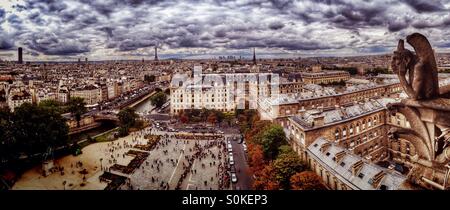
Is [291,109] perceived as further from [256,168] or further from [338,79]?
[338,79]

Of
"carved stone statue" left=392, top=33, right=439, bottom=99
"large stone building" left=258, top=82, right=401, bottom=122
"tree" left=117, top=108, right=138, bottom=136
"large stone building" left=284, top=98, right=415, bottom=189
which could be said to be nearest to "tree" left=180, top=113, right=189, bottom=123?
"tree" left=117, top=108, right=138, bottom=136

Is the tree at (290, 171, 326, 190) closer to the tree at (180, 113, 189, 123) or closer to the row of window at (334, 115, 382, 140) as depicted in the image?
the row of window at (334, 115, 382, 140)

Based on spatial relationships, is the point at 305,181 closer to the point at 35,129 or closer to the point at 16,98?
the point at 35,129

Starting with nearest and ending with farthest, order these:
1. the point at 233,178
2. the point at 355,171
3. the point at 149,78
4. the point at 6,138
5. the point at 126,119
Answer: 1. the point at 355,171
2. the point at 233,178
3. the point at 6,138
4. the point at 126,119
5. the point at 149,78

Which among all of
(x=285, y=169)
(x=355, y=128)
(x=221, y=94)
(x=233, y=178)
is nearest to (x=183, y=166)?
(x=233, y=178)

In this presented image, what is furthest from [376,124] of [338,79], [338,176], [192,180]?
[338,79]

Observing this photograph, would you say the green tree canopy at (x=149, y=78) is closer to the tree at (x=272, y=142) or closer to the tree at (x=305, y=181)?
the tree at (x=272, y=142)
